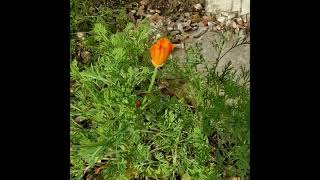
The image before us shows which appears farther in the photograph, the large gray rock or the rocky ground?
the rocky ground

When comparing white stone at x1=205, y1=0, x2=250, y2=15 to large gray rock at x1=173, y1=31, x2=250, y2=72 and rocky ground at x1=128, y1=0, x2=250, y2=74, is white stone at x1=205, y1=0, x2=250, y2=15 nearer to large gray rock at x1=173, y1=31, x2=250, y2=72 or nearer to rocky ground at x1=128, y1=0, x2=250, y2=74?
rocky ground at x1=128, y1=0, x2=250, y2=74

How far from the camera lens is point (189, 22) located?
286cm

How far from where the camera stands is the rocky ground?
272 centimetres

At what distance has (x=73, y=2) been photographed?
2666mm

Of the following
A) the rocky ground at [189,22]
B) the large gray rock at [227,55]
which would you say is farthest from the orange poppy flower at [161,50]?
the rocky ground at [189,22]

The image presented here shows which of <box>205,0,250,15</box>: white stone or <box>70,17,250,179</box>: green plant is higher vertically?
<box>205,0,250,15</box>: white stone

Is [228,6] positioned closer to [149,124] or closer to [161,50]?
[149,124]

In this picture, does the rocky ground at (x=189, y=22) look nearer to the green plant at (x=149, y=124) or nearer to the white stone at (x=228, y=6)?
the white stone at (x=228, y=6)

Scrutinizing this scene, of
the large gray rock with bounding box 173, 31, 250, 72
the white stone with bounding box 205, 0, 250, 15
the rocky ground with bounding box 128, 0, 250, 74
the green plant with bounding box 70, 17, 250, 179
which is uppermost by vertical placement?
the white stone with bounding box 205, 0, 250, 15

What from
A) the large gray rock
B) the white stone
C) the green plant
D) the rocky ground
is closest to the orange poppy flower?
the green plant

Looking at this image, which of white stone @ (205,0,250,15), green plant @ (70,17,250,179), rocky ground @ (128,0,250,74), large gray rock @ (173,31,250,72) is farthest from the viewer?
white stone @ (205,0,250,15)

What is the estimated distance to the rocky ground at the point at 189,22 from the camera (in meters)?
2.72
